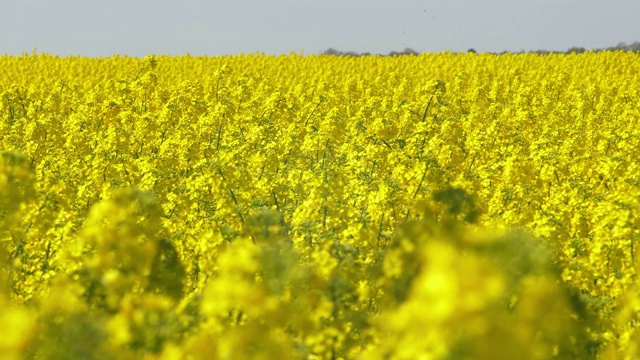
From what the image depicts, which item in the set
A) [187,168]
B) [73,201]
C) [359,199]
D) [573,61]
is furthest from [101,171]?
[573,61]

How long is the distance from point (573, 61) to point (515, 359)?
126 ft

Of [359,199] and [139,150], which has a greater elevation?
[139,150]

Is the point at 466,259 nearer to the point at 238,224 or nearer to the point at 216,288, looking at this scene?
the point at 216,288

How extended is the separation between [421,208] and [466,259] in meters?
5.14

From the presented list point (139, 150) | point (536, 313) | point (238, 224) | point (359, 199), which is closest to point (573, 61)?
point (139, 150)

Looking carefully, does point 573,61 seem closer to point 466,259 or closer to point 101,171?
point 101,171

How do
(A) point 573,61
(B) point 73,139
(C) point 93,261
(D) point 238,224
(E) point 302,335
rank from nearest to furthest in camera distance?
1. (E) point 302,335
2. (C) point 93,261
3. (D) point 238,224
4. (B) point 73,139
5. (A) point 573,61

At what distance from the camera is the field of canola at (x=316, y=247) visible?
408 cm

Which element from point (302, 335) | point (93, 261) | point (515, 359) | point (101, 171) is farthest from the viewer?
point (101, 171)

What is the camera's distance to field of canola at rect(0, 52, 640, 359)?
4.08m

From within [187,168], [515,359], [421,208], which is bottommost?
[515,359]

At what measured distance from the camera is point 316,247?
23.1ft

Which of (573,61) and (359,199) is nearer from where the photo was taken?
(359,199)

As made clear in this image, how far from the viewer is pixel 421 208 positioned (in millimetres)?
8250
